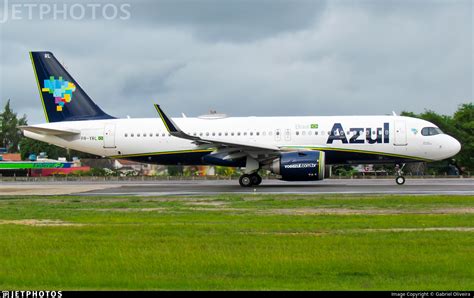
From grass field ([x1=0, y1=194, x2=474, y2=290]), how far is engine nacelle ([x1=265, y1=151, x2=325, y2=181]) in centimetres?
1164

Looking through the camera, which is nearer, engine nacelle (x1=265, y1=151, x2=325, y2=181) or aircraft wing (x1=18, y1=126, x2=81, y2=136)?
engine nacelle (x1=265, y1=151, x2=325, y2=181)

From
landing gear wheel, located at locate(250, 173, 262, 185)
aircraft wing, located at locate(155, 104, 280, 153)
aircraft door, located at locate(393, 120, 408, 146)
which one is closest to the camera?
aircraft wing, located at locate(155, 104, 280, 153)

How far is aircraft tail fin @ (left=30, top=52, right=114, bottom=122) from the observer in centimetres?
4266

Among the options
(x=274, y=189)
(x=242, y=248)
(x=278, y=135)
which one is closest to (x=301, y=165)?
(x=274, y=189)

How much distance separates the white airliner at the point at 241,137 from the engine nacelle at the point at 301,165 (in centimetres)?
5

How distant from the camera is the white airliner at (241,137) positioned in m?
37.4

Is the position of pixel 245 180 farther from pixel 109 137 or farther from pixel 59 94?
pixel 59 94

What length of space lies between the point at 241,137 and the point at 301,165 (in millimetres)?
4971

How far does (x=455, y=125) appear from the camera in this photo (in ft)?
282

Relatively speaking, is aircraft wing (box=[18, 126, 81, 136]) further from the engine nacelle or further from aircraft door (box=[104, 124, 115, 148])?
the engine nacelle

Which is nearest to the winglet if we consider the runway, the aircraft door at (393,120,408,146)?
the runway

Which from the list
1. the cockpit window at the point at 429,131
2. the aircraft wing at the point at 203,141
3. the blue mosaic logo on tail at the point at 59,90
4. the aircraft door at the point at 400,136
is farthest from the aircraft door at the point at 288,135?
the blue mosaic logo on tail at the point at 59,90

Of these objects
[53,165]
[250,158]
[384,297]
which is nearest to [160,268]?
[384,297]

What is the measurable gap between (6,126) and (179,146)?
377 feet
